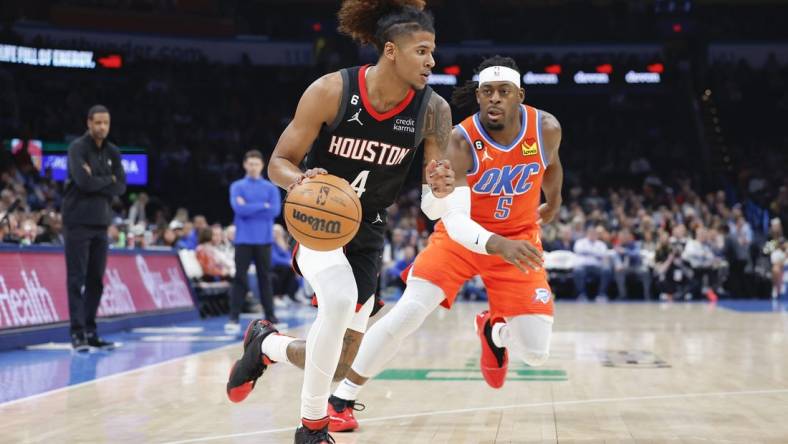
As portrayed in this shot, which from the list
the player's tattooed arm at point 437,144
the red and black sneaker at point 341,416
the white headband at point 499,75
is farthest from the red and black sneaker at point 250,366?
the white headband at point 499,75

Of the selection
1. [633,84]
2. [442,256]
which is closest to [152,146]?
[633,84]

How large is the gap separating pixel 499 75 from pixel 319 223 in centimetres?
200

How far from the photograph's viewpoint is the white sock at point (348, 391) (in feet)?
15.8

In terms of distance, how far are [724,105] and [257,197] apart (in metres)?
21.3

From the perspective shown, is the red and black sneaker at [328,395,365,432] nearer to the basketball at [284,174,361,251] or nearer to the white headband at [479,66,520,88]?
the basketball at [284,174,361,251]

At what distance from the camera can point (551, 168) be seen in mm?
5605

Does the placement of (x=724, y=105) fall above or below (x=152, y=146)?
above

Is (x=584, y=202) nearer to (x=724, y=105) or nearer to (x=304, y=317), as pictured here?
(x=724, y=105)

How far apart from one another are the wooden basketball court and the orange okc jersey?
1103 millimetres

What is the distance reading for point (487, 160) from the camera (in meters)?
5.26

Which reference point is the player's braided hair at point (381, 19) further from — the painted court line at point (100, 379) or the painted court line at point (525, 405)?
the painted court line at point (100, 379)

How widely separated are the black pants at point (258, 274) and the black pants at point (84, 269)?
235cm

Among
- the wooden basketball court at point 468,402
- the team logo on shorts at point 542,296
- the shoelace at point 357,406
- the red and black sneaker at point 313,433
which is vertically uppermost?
the team logo on shorts at point 542,296

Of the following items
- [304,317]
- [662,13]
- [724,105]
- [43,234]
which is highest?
[662,13]
